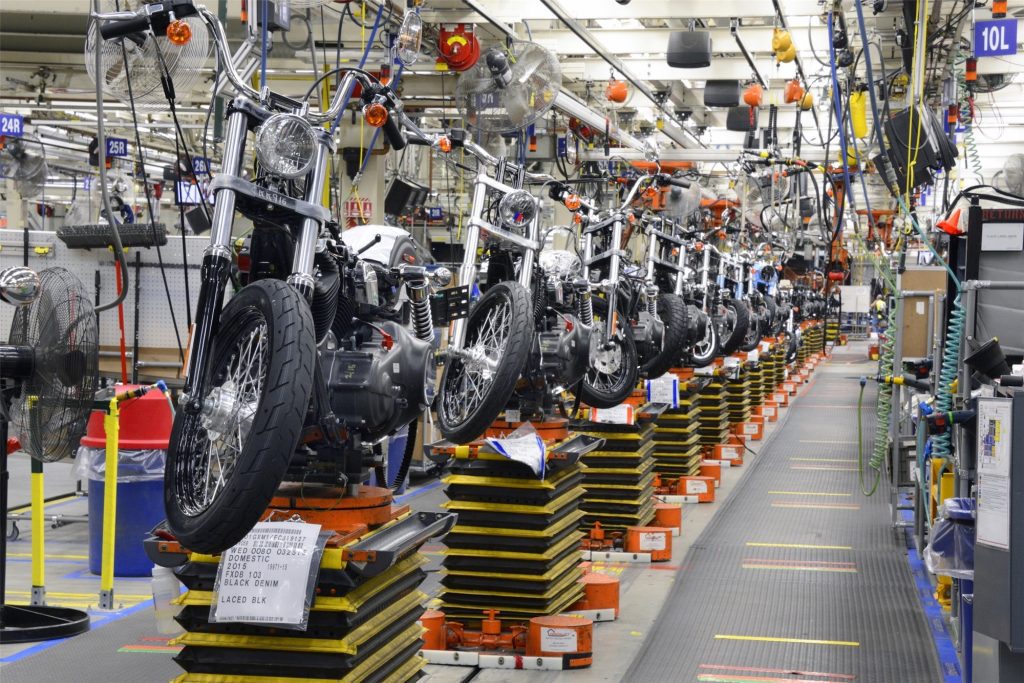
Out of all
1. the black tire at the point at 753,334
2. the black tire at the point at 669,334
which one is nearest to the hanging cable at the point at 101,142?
the black tire at the point at 669,334

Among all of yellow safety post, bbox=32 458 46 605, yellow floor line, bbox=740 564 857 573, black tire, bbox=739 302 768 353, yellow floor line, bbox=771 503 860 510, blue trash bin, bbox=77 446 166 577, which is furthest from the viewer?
black tire, bbox=739 302 768 353

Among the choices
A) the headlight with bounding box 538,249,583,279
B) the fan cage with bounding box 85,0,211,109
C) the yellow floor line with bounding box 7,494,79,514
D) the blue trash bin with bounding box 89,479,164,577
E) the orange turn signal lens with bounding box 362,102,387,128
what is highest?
the fan cage with bounding box 85,0,211,109

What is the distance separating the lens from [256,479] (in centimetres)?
254

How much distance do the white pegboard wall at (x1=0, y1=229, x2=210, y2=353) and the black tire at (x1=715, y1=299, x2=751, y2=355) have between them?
18.9ft

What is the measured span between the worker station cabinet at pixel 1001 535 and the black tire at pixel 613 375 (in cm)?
332

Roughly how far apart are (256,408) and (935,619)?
13.6 ft

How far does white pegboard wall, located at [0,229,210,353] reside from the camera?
6.94m

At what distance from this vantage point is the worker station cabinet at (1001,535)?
129 inches

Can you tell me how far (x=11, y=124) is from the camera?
10680mm

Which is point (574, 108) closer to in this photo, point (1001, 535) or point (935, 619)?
point (935, 619)

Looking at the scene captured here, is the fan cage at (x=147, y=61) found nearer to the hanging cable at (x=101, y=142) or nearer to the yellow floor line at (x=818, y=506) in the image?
the hanging cable at (x=101, y=142)

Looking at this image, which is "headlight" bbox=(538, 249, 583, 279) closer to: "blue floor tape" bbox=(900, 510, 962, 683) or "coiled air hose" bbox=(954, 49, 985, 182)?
"coiled air hose" bbox=(954, 49, 985, 182)

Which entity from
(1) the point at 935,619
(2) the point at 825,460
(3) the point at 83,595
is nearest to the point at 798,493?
(2) the point at 825,460

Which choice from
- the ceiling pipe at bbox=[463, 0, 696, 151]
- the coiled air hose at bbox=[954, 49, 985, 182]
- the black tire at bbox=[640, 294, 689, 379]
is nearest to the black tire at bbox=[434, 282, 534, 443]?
the ceiling pipe at bbox=[463, 0, 696, 151]
